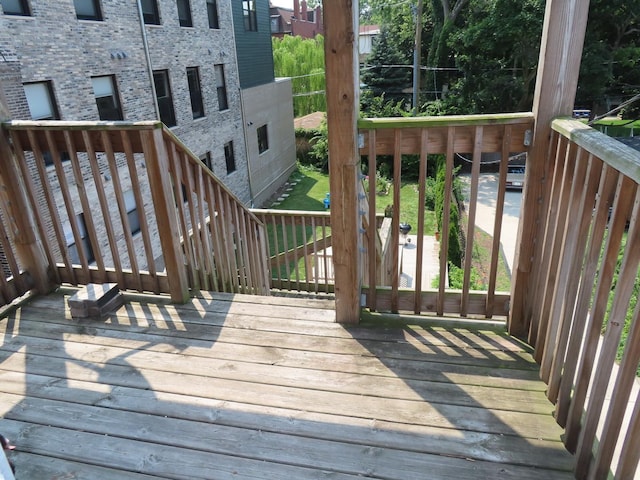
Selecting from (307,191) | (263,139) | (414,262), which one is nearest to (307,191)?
(307,191)

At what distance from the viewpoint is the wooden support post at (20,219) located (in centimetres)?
297

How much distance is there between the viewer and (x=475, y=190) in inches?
94.1

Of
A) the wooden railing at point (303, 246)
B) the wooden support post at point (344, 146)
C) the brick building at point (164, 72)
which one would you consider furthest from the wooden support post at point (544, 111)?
the brick building at point (164, 72)

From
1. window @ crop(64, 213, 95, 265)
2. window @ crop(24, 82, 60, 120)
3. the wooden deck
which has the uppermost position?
window @ crop(24, 82, 60, 120)

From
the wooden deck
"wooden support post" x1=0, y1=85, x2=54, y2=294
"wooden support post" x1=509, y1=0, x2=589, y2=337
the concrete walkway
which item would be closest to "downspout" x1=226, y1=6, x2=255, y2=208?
the concrete walkway

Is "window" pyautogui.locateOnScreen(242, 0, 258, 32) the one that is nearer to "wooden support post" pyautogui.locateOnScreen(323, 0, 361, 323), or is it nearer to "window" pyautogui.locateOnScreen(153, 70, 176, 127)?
"window" pyautogui.locateOnScreen(153, 70, 176, 127)

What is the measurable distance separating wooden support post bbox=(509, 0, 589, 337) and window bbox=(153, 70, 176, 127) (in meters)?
9.24

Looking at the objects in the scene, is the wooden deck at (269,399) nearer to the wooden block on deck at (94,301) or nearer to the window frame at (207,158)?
the wooden block on deck at (94,301)

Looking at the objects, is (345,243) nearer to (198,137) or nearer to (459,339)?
(459,339)

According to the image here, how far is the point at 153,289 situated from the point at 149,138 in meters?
1.08

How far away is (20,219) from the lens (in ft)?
10.2

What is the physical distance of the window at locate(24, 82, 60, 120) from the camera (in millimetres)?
6996

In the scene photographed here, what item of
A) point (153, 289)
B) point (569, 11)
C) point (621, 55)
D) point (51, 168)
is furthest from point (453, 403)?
point (621, 55)

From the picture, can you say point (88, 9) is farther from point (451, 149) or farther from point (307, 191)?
point (307, 191)
